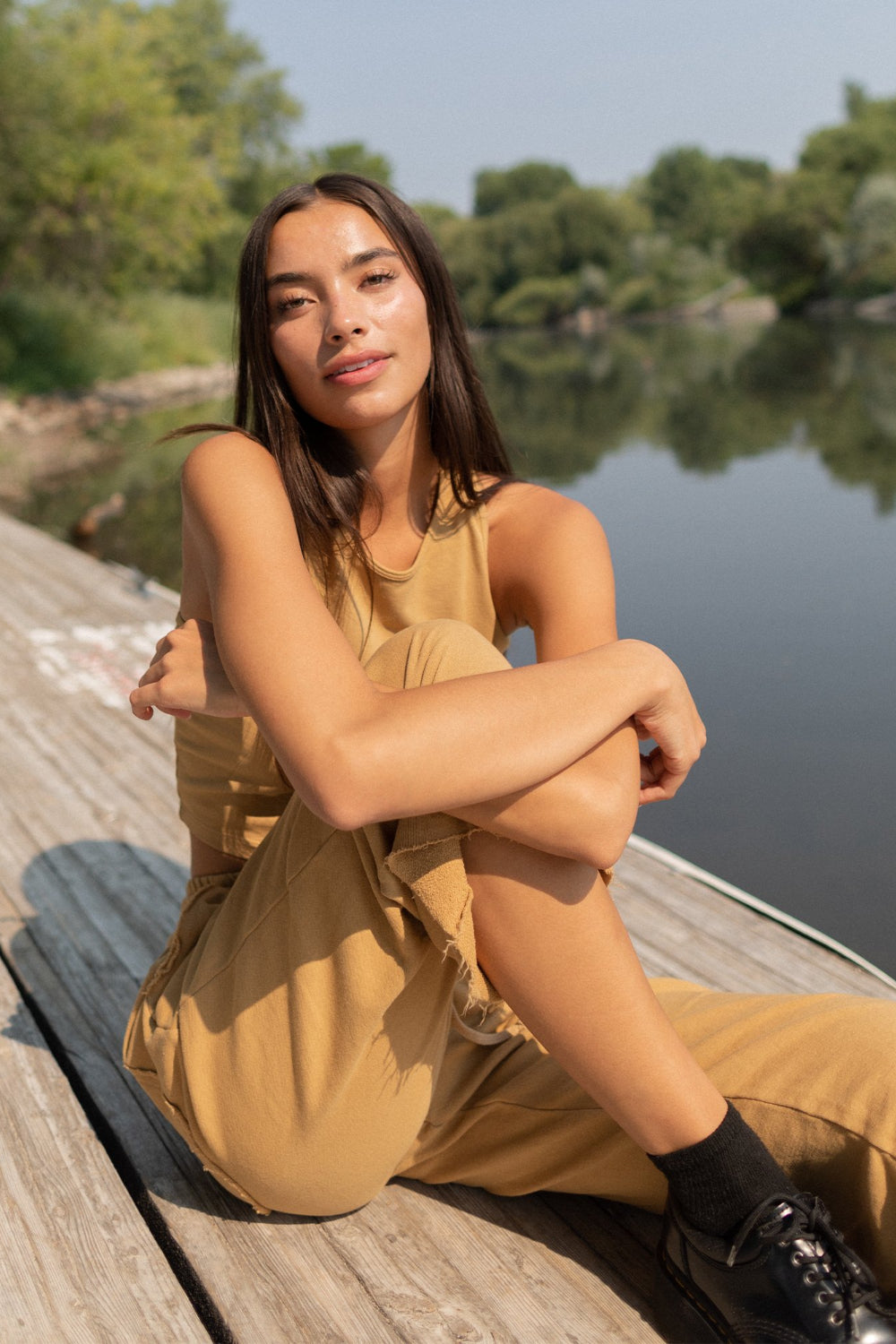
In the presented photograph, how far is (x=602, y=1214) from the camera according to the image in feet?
4.81

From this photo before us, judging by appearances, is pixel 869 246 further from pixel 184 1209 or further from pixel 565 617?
pixel 184 1209

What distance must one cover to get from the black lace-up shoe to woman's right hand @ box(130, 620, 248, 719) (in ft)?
2.56

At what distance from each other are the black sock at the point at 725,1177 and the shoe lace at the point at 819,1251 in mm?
15

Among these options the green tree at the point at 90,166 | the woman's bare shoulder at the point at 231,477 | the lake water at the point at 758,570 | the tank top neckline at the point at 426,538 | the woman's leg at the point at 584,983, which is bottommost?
the lake water at the point at 758,570

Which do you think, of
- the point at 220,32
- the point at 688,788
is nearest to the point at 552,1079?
the point at 688,788

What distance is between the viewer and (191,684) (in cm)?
144

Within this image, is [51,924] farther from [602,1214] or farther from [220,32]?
[220,32]

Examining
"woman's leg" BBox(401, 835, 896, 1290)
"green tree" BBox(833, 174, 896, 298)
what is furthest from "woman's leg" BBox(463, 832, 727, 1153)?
"green tree" BBox(833, 174, 896, 298)

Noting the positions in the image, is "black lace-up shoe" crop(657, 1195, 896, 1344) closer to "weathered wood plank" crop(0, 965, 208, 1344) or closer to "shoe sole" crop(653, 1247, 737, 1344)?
"shoe sole" crop(653, 1247, 737, 1344)

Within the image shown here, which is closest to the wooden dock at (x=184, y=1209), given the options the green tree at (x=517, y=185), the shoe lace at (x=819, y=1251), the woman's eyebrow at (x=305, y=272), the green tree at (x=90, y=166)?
the shoe lace at (x=819, y=1251)

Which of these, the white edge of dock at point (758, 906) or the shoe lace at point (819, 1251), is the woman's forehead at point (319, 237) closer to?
the shoe lace at point (819, 1251)

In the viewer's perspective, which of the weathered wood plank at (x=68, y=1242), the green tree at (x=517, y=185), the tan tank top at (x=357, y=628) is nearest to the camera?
the weathered wood plank at (x=68, y=1242)

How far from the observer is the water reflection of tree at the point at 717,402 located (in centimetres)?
1112

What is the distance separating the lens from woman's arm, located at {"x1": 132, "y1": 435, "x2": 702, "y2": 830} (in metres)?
1.15
